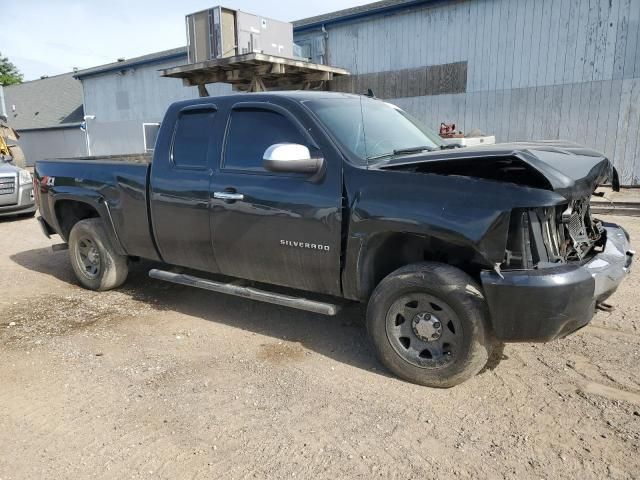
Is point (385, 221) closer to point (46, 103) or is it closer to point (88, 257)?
point (88, 257)

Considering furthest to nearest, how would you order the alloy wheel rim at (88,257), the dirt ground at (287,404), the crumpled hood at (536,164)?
the alloy wheel rim at (88,257) → the crumpled hood at (536,164) → the dirt ground at (287,404)

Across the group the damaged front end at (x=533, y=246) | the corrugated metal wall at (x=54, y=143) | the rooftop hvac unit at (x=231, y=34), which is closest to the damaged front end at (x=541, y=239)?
the damaged front end at (x=533, y=246)

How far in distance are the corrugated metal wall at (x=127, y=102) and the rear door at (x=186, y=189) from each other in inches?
660

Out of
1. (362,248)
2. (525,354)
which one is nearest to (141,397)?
(362,248)

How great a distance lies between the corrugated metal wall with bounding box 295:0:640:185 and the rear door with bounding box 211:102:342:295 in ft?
36.1

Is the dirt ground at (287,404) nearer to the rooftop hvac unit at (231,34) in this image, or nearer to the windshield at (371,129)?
the windshield at (371,129)

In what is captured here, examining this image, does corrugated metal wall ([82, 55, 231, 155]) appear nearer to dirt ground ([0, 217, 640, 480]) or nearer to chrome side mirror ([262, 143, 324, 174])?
dirt ground ([0, 217, 640, 480])

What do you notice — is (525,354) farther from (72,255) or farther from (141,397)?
(72,255)

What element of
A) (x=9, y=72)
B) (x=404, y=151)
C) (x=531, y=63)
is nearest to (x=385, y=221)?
(x=404, y=151)

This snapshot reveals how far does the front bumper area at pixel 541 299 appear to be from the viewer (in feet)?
9.59

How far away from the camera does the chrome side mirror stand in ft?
11.4

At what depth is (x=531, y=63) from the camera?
1287 cm

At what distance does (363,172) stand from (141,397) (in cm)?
211

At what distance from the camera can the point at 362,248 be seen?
3.53 metres
